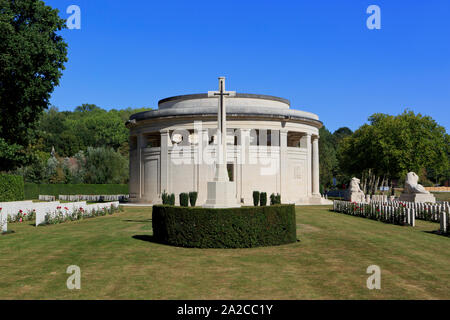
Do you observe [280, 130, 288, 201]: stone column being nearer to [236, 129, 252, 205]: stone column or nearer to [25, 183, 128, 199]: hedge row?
Result: [236, 129, 252, 205]: stone column

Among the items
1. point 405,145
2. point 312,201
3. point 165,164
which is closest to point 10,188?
point 165,164

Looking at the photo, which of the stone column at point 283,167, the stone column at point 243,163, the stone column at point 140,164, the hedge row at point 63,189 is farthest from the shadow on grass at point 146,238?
the hedge row at point 63,189

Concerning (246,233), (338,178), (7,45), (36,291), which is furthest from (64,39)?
(338,178)

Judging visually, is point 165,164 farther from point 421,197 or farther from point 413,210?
point 413,210

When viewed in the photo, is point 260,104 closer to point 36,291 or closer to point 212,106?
point 212,106

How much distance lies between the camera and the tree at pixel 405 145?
168 feet

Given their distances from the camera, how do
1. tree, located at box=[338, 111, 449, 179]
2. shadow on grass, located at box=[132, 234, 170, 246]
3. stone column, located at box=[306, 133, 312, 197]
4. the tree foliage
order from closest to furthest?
shadow on grass, located at box=[132, 234, 170, 246] < stone column, located at box=[306, 133, 312, 197] < tree, located at box=[338, 111, 449, 179] < the tree foliage

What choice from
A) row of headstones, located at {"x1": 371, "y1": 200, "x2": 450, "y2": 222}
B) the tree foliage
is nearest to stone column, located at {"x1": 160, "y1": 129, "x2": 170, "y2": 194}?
row of headstones, located at {"x1": 371, "y1": 200, "x2": 450, "y2": 222}

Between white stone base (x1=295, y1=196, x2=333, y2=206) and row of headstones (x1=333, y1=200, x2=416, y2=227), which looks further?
white stone base (x1=295, y1=196, x2=333, y2=206)

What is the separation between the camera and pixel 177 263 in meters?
10.8

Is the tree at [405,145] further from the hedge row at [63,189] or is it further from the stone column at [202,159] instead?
the hedge row at [63,189]

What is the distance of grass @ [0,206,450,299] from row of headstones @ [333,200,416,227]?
14.5 ft

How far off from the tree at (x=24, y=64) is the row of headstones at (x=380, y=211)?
79.8 feet

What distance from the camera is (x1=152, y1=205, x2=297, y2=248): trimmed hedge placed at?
13.0m
